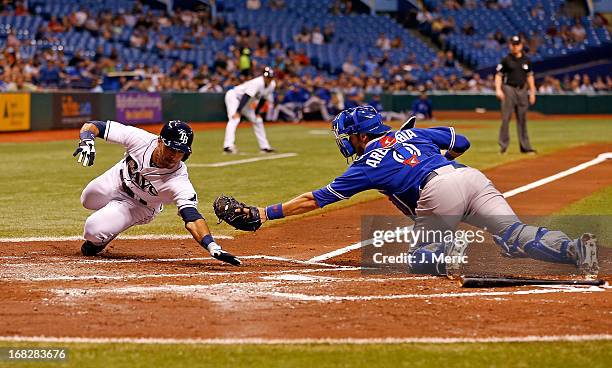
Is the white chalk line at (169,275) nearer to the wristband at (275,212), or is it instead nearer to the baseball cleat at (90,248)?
the wristband at (275,212)

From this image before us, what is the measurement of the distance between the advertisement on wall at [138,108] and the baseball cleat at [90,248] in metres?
21.0

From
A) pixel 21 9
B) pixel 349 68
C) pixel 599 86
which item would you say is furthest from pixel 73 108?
pixel 599 86

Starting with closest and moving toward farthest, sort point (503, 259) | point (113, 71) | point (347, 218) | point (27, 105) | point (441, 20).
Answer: point (503, 259) → point (347, 218) → point (27, 105) → point (113, 71) → point (441, 20)

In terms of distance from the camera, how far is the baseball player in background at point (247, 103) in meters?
20.8

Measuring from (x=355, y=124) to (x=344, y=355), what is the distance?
2764 mm

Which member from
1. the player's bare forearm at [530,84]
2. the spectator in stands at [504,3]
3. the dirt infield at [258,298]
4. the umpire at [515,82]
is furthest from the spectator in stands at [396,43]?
the dirt infield at [258,298]

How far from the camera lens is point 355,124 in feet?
25.1

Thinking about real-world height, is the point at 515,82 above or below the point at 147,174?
above

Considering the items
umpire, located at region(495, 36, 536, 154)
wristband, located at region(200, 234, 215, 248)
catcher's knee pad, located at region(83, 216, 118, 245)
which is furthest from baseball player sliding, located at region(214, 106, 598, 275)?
umpire, located at region(495, 36, 536, 154)

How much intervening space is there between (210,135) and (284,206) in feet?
66.7

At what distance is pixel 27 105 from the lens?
27016 mm

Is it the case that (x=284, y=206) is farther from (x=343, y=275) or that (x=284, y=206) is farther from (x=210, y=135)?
(x=210, y=135)

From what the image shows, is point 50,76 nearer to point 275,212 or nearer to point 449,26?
point 275,212

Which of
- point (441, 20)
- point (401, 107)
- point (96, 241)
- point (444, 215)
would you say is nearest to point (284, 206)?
point (444, 215)
